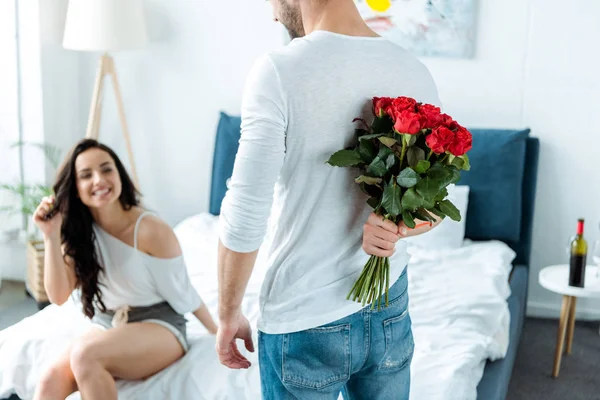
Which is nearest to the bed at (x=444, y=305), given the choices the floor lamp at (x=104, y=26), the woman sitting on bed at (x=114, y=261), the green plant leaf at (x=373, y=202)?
the woman sitting on bed at (x=114, y=261)

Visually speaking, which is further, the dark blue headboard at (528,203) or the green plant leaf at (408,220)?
the dark blue headboard at (528,203)

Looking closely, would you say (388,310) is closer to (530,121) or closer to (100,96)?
(530,121)

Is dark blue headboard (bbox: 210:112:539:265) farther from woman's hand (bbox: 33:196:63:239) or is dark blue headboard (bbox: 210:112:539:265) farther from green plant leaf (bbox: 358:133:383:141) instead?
green plant leaf (bbox: 358:133:383:141)

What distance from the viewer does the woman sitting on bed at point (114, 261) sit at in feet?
7.98

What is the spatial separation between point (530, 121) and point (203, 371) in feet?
7.95

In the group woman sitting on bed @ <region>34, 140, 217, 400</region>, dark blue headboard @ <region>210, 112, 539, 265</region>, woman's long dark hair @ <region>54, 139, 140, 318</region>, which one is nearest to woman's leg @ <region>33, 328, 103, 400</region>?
woman sitting on bed @ <region>34, 140, 217, 400</region>

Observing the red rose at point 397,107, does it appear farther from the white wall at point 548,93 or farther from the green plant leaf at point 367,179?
the white wall at point 548,93

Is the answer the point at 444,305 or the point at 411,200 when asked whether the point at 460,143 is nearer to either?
the point at 411,200

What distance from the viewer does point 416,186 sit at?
1.44 metres

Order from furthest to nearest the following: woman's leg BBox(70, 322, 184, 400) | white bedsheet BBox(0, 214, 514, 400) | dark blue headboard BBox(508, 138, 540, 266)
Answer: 1. dark blue headboard BBox(508, 138, 540, 266)
2. white bedsheet BBox(0, 214, 514, 400)
3. woman's leg BBox(70, 322, 184, 400)

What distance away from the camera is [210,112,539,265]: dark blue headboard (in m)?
3.83

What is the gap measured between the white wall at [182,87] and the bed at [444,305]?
30 centimetres

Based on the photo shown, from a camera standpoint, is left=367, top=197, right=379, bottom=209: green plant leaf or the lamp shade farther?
the lamp shade

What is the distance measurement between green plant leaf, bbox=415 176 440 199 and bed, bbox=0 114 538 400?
103cm
